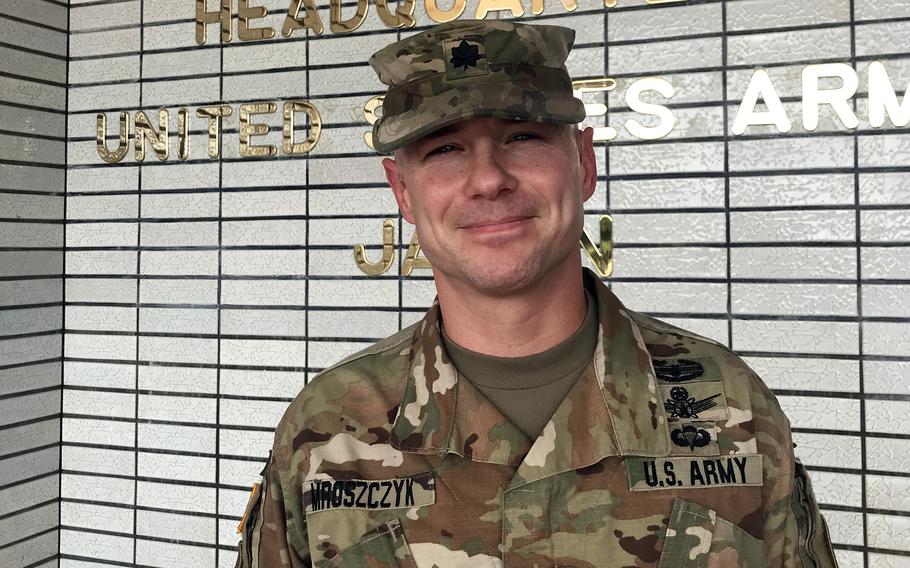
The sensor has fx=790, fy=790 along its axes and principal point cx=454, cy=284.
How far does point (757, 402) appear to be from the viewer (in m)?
1.66

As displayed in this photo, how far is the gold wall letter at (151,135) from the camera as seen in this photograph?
147 inches

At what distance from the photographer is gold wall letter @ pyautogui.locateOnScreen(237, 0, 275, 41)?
3.57 metres

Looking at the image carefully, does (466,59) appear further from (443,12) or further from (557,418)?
(443,12)

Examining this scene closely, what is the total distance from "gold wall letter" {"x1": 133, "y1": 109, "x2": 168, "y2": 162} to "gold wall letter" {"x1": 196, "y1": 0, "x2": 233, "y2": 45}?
1.34ft

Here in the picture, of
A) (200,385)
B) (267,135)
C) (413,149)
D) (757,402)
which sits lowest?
(200,385)

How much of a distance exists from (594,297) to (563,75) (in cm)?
50

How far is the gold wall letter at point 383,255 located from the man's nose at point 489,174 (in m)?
1.88

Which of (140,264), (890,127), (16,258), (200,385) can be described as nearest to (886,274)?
(890,127)

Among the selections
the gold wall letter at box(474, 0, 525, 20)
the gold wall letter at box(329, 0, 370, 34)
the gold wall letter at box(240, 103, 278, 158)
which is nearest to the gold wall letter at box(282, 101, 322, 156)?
the gold wall letter at box(240, 103, 278, 158)

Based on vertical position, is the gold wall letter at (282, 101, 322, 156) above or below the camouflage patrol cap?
above

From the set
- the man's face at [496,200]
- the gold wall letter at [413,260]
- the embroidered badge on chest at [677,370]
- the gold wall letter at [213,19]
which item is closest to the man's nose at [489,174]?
the man's face at [496,200]

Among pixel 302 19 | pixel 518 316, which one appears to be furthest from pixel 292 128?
pixel 518 316

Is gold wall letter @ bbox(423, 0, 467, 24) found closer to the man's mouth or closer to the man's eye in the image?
the man's eye

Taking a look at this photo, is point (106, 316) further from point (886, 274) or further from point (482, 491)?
point (886, 274)
